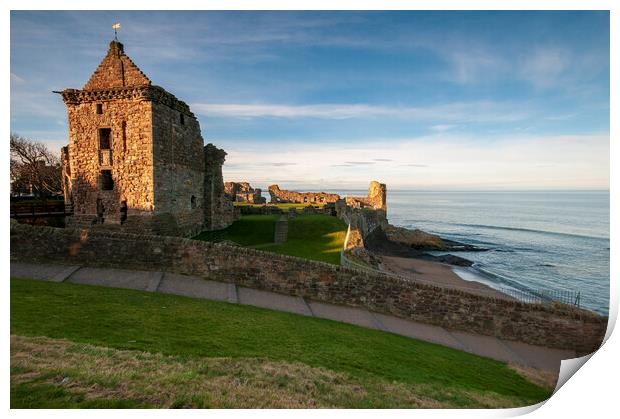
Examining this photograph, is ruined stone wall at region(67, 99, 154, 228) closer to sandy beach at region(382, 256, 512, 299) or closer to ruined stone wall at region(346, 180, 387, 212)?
sandy beach at region(382, 256, 512, 299)

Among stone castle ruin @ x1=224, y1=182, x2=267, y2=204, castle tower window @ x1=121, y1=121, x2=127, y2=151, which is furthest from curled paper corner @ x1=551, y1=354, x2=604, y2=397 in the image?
stone castle ruin @ x1=224, y1=182, x2=267, y2=204

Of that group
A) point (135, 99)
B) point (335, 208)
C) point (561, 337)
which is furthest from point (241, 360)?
point (335, 208)

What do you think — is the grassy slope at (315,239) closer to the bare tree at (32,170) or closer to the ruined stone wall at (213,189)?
the ruined stone wall at (213,189)

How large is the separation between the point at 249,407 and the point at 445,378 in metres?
4.39

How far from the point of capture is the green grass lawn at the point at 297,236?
1786 cm

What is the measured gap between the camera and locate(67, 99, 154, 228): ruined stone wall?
16125 millimetres

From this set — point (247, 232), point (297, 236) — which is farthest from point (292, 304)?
point (247, 232)

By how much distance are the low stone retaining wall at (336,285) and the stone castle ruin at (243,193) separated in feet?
87.8

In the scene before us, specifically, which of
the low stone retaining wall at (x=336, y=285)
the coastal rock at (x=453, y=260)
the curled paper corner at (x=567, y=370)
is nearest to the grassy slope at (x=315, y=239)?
the low stone retaining wall at (x=336, y=285)

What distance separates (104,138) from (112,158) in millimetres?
1381

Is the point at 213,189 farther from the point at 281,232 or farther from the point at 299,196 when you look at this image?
the point at 299,196

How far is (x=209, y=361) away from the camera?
5629 mm

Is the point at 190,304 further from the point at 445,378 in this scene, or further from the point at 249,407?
the point at 445,378
